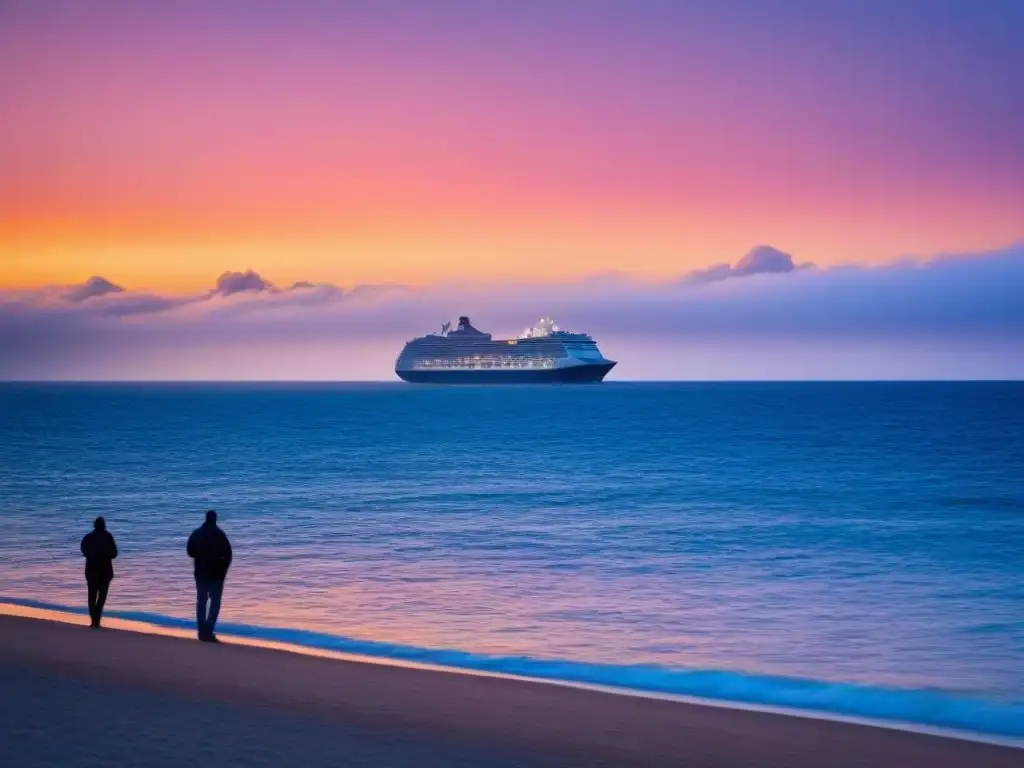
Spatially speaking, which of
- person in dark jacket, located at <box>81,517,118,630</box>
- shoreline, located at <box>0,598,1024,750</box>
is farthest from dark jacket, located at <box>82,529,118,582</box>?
shoreline, located at <box>0,598,1024,750</box>

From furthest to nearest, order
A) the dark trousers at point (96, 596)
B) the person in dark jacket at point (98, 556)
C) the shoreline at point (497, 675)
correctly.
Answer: the dark trousers at point (96, 596) → the person in dark jacket at point (98, 556) → the shoreline at point (497, 675)

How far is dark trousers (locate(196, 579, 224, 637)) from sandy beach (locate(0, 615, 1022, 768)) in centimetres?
99

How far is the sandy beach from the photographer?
367 inches

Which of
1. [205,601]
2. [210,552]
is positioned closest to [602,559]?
[205,601]

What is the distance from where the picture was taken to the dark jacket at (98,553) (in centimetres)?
1441

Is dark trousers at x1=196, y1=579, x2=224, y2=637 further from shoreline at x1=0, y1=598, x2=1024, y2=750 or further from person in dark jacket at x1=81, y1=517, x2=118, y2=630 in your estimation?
person in dark jacket at x1=81, y1=517, x2=118, y2=630

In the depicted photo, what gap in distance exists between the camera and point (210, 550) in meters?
13.5

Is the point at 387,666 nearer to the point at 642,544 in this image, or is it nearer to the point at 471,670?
the point at 471,670

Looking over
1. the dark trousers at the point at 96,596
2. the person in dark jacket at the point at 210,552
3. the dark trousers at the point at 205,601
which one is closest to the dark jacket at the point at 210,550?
the person in dark jacket at the point at 210,552

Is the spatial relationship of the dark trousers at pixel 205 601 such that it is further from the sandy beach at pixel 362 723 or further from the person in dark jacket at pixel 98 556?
the person in dark jacket at pixel 98 556

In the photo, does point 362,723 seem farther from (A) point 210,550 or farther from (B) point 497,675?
(A) point 210,550

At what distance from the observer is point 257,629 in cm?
1622

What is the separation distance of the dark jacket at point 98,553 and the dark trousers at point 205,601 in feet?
4.41

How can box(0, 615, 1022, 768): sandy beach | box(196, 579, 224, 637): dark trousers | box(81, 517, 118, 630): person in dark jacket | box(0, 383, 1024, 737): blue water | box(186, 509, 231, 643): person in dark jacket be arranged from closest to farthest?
box(0, 615, 1022, 768): sandy beach, box(186, 509, 231, 643): person in dark jacket, box(196, 579, 224, 637): dark trousers, box(81, 517, 118, 630): person in dark jacket, box(0, 383, 1024, 737): blue water
